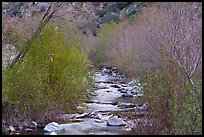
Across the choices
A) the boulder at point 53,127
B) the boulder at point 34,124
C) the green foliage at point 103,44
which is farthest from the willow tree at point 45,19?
the green foliage at point 103,44

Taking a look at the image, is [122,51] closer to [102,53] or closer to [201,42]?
[102,53]

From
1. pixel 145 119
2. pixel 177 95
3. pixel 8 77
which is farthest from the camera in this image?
pixel 8 77

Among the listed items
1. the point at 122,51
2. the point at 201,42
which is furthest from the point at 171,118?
the point at 122,51

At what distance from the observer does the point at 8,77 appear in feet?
38.6

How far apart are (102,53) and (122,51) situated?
7956 millimetres

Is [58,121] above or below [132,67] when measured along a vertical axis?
below

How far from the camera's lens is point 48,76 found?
1365 centimetres

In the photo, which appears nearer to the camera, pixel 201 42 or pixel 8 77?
pixel 201 42

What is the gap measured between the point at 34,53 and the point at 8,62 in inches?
49.0

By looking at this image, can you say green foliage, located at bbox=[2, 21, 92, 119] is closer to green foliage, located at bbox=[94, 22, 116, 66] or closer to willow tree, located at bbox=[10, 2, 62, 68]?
willow tree, located at bbox=[10, 2, 62, 68]

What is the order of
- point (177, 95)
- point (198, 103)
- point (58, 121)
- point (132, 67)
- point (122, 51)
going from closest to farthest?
1. point (198, 103)
2. point (177, 95)
3. point (58, 121)
4. point (132, 67)
5. point (122, 51)

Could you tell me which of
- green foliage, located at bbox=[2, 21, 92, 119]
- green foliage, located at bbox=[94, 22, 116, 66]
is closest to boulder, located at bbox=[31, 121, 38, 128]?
green foliage, located at bbox=[2, 21, 92, 119]

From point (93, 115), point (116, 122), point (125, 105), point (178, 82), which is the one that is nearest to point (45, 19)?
point (93, 115)

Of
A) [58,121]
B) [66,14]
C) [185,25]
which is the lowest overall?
[58,121]
